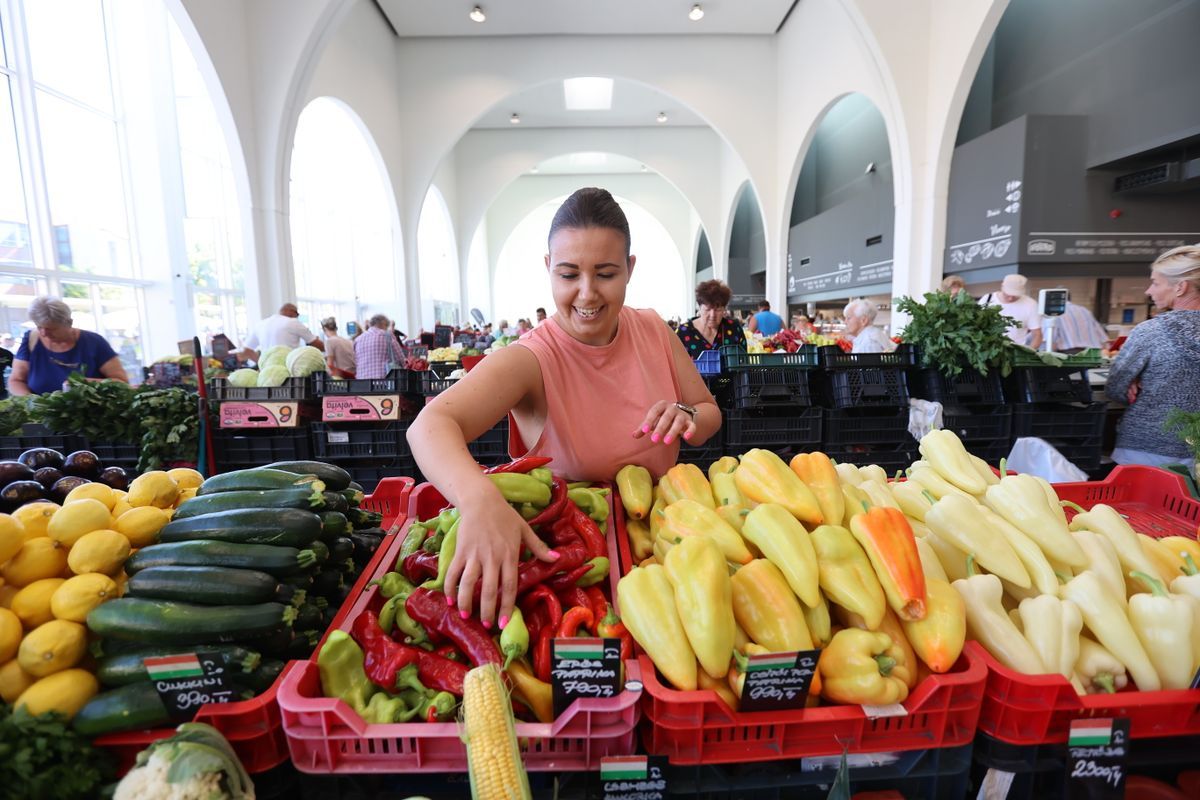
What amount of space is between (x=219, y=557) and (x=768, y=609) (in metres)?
1.05

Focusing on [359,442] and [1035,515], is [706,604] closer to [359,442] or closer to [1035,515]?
[1035,515]

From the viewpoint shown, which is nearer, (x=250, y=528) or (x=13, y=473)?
(x=250, y=528)

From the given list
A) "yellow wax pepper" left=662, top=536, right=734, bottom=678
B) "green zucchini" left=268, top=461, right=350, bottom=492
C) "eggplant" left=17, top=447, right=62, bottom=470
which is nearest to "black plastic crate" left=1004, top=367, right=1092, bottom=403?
"yellow wax pepper" left=662, top=536, right=734, bottom=678

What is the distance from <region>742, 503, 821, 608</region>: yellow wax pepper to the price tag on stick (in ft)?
3.13

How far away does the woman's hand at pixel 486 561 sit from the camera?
3.25ft

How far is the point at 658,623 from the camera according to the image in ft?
3.14

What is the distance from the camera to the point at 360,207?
16.0 metres

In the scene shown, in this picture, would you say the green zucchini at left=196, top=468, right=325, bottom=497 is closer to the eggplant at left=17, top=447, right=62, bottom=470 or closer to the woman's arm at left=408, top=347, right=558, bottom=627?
the woman's arm at left=408, top=347, right=558, bottom=627

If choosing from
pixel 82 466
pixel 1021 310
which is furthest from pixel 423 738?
pixel 1021 310

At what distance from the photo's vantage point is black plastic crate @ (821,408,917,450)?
3.32 meters

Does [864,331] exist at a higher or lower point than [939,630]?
higher

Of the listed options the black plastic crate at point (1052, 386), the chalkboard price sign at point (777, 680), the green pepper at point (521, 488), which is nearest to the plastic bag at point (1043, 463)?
the black plastic crate at point (1052, 386)

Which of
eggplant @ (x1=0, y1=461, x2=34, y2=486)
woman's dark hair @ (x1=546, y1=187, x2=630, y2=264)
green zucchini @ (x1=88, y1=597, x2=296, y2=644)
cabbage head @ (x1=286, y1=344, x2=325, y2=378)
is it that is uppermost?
woman's dark hair @ (x1=546, y1=187, x2=630, y2=264)

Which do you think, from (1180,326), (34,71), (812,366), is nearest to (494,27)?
(34,71)
